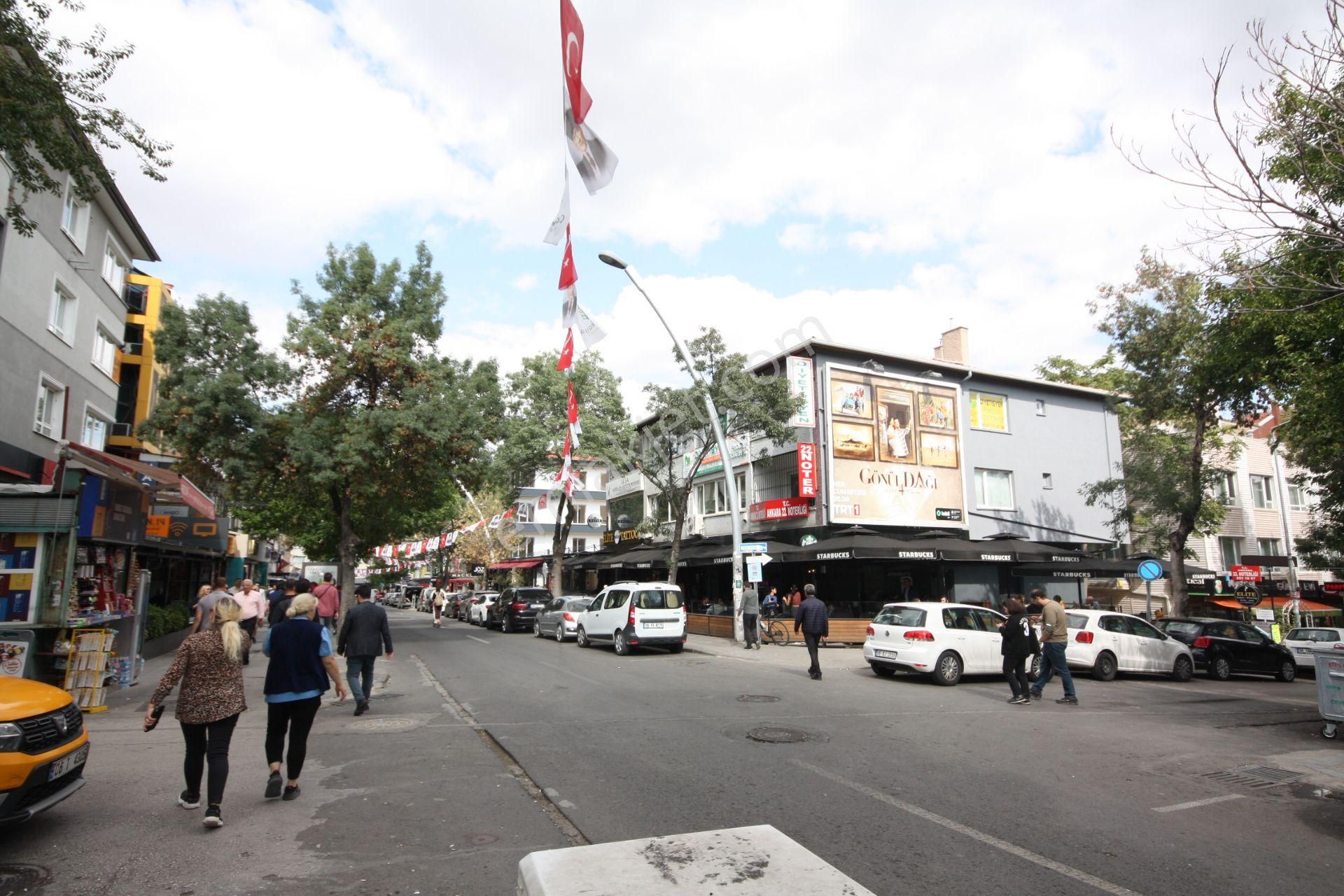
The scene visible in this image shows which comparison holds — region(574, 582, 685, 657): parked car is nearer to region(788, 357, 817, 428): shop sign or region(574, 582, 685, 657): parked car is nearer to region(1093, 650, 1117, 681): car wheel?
region(788, 357, 817, 428): shop sign

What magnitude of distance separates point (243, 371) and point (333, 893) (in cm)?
1994

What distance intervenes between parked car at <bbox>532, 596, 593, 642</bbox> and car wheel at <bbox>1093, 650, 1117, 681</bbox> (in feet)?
43.3

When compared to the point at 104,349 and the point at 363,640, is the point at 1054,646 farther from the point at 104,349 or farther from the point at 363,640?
the point at 104,349

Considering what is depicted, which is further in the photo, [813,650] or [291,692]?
[813,650]

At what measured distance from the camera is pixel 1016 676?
12.0 metres

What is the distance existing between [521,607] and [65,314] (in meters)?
16.2

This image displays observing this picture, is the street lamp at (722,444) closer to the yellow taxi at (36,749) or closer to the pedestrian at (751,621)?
the pedestrian at (751,621)

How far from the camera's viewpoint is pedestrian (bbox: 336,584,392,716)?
404 inches

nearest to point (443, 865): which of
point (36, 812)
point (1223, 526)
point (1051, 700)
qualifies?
point (36, 812)

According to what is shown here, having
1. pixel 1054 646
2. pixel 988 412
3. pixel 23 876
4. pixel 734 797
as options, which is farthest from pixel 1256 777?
pixel 988 412

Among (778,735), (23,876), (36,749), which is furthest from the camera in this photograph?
(778,735)

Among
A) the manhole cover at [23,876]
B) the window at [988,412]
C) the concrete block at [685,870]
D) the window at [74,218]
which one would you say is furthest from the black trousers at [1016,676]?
the window at [74,218]

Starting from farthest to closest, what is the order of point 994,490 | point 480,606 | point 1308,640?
point 480,606 → point 994,490 → point 1308,640

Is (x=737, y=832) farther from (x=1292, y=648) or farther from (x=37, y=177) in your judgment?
(x=1292, y=648)
